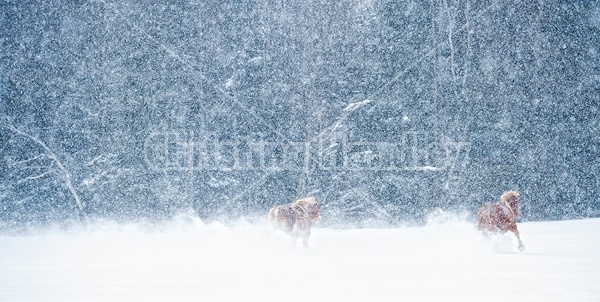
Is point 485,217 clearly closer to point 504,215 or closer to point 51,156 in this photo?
point 504,215

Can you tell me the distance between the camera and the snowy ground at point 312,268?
3361 mm

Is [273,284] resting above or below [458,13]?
below

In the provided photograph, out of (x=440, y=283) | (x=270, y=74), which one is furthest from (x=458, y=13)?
(x=440, y=283)

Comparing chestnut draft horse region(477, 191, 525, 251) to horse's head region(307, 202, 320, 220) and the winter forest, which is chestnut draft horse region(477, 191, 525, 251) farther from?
the winter forest

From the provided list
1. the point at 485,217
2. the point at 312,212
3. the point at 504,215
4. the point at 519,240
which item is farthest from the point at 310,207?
the point at 519,240

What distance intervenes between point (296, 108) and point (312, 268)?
5.03 m

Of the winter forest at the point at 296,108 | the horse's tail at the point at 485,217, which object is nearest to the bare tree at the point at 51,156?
the winter forest at the point at 296,108

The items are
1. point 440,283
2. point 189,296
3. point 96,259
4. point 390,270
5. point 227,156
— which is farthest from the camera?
point 227,156

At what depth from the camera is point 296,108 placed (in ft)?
30.2

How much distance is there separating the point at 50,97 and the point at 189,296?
282 inches

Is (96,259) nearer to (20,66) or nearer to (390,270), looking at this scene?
(390,270)

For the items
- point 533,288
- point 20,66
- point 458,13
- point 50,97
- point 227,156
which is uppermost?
point 458,13

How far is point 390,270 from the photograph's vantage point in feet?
14.1

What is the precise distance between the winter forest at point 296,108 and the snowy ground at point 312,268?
1.28 meters
